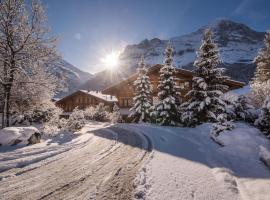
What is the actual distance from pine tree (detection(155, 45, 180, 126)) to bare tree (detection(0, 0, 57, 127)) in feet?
44.2

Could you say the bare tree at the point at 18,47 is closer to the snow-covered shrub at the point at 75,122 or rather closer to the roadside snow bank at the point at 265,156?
the snow-covered shrub at the point at 75,122

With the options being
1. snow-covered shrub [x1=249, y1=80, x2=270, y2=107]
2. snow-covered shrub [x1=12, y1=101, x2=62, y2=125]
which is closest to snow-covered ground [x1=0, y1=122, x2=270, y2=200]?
snow-covered shrub [x1=249, y1=80, x2=270, y2=107]

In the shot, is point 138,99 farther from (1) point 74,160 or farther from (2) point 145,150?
(1) point 74,160

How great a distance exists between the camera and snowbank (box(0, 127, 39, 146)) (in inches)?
519

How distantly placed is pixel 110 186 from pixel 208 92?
18.4 meters

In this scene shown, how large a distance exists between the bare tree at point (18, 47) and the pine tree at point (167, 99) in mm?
13475

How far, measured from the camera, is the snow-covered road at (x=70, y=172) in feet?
20.6

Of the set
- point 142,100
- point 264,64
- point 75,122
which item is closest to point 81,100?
point 142,100

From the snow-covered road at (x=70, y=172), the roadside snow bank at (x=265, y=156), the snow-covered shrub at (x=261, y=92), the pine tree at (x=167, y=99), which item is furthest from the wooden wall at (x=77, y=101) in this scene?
the roadside snow bank at (x=265, y=156)

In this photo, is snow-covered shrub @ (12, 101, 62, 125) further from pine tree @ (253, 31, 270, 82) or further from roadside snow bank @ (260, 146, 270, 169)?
pine tree @ (253, 31, 270, 82)

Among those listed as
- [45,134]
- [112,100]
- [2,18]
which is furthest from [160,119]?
[112,100]

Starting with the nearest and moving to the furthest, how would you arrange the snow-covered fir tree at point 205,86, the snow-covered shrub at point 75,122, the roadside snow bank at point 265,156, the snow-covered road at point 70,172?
the snow-covered road at point 70,172, the roadside snow bank at point 265,156, the snow-covered shrub at point 75,122, the snow-covered fir tree at point 205,86

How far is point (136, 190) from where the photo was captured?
6.41 m

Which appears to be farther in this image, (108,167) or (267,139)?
(267,139)
